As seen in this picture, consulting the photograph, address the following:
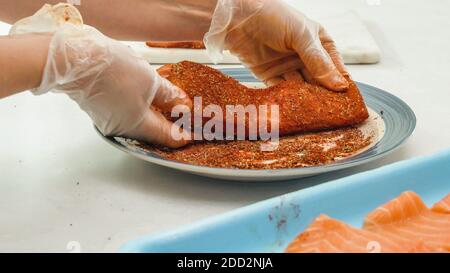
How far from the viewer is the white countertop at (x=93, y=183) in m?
1.23

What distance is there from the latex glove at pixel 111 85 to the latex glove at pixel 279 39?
0.29 metres

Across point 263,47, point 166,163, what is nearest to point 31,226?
point 166,163

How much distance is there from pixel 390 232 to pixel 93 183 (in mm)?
657

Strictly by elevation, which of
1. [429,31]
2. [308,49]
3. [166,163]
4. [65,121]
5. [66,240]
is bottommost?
[66,240]

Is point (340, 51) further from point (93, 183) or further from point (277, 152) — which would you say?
point (93, 183)

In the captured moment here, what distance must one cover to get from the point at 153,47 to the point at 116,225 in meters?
1.12

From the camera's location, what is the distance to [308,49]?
1.70 meters

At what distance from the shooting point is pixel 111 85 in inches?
52.9

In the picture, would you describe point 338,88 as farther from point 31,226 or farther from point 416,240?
point 31,226

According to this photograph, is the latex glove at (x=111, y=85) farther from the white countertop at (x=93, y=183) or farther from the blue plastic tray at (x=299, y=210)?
the blue plastic tray at (x=299, y=210)

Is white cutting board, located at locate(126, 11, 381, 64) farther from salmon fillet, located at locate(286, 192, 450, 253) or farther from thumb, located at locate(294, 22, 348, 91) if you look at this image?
salmon fillet, located at locate(286, 192, 450, 253)

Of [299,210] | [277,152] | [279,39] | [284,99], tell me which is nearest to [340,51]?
[279,39]

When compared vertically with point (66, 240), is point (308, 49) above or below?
above

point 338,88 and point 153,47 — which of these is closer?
point 338,88
